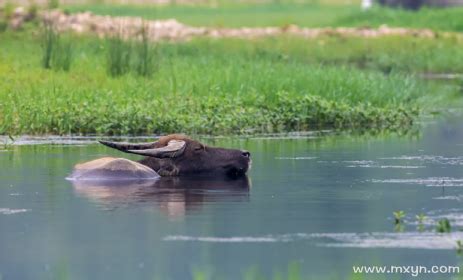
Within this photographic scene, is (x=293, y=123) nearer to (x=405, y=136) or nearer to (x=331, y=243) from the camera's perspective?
(x=405, y=136)

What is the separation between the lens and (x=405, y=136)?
1889 cm

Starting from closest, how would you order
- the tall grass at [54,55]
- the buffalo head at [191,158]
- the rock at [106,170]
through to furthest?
the rock at [106,170], the buffalo head at [191,158], the tall grass at [54,55]

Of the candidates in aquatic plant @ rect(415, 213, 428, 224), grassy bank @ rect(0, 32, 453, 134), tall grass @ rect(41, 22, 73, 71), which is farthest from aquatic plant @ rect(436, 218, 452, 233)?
tall grass @ rect(41, 22, 73, 71)

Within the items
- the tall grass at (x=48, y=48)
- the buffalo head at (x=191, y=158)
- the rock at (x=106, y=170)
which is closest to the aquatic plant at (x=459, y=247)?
the buffalo head at (x=191, y=158)

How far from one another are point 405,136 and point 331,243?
8.45 metres

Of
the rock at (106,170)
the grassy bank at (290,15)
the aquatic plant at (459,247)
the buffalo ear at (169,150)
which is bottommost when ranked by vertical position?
the aquatic plant at (459,247)

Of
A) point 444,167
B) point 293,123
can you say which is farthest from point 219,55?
point 444,167

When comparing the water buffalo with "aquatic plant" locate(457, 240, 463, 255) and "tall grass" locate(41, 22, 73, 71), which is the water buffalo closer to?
"aquatic plant" locate(457, 240, 463, 255)

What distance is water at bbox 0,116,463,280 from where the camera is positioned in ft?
32.4

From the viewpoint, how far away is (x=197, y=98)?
64.3 feet

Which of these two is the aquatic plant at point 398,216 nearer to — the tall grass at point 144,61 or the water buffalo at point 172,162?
the water buffalo at point 172,162

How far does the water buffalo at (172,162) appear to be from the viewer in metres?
14.3

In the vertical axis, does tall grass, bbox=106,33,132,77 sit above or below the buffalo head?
above

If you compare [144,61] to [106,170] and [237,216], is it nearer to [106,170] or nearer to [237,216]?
[106,170]
